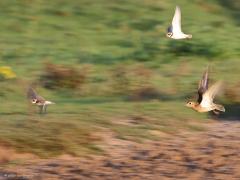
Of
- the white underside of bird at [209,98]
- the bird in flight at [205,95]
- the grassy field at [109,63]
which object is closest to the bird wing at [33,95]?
the grassy field at [109,63]

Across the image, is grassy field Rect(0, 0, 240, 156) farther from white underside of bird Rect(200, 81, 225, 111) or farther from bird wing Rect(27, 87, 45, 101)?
white underside of bird Rect(200, 81, 225, 111)

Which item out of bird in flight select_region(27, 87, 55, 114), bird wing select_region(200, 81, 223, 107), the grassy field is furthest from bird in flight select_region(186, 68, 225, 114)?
bird in flight select_region(27, 87, 55, 114)

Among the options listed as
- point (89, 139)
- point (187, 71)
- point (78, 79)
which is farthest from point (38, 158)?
point (187, 71)

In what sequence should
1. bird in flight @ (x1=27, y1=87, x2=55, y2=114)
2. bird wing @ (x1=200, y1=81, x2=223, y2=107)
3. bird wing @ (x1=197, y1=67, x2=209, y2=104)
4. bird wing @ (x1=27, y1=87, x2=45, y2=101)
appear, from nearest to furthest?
bird wing @ (x1=197, y1=67, x2=209, y2=104) < bird wing @ (x1=200, y1=81, x2=223, y2=107) < bird in flight @ (x1=27, y1=87, x2=55, y2=114) < bird wing @ (x1=27, y1=87, x2=45, y2=101)

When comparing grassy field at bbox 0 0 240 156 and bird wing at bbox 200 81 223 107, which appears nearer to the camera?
bird wing at bbox 200 81 223 107

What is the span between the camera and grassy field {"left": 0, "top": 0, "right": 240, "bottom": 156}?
1057 centimetres

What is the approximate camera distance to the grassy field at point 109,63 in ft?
34.7

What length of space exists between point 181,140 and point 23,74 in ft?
12.9

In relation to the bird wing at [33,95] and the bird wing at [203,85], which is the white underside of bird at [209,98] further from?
the bird wing at [33,95]

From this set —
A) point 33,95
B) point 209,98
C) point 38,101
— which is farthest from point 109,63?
point 209,98

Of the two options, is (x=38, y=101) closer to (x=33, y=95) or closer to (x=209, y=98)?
(x=33, y=95)

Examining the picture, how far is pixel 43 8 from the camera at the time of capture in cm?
1848

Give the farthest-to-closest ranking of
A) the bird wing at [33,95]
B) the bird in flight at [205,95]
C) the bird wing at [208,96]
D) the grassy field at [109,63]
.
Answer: the bird wing at [33,95]
the grassy field at [109,63]
the bird wing at [208,96]
the bird in flight at [205,95]

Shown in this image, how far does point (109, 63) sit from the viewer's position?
1511 centimetres
